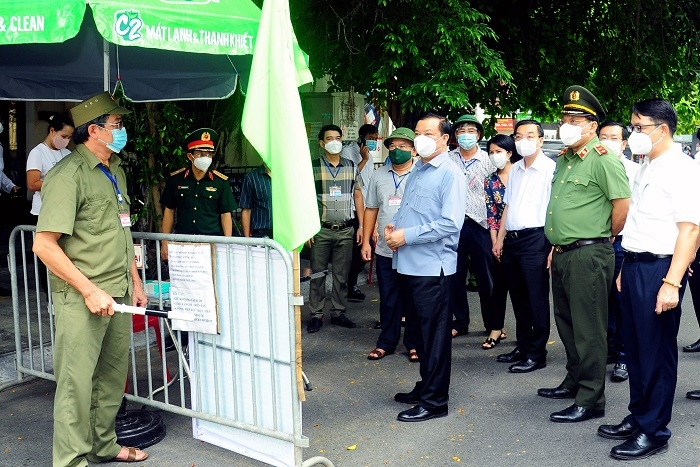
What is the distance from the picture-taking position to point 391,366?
671 cm

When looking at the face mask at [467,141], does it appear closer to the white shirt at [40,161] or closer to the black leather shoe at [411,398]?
the black leather shoe at [411,398]

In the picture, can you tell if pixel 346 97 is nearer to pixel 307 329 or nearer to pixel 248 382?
pixel 307 329

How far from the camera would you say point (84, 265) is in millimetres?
4312

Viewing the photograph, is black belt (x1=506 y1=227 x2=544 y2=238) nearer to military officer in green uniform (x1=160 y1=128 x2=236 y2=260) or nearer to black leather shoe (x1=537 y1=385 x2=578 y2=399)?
black leather shoe (x1=537 y1=385 x2=578 y2=399)

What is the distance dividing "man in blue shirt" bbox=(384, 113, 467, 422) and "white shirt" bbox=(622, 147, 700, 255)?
3.69ft

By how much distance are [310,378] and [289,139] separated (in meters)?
2.74

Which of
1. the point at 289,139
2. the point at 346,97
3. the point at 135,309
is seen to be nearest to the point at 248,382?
the point at 135,309

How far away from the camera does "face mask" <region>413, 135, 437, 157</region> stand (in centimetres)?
538

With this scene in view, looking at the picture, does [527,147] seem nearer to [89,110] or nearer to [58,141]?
[89,110]

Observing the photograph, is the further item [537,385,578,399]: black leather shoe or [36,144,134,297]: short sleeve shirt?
[537,385,578,399]: black leather shoe

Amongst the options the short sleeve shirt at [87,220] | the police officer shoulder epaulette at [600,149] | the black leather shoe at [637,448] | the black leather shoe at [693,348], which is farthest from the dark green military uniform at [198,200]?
the black leather shoe at [693,348]

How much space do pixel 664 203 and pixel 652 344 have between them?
817mm

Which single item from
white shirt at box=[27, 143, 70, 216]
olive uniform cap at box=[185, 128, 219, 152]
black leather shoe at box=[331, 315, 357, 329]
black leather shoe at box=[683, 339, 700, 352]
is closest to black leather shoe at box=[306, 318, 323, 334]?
black leather shoe at box=[331, 315, 357, 329]

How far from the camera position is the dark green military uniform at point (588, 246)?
210 inches
